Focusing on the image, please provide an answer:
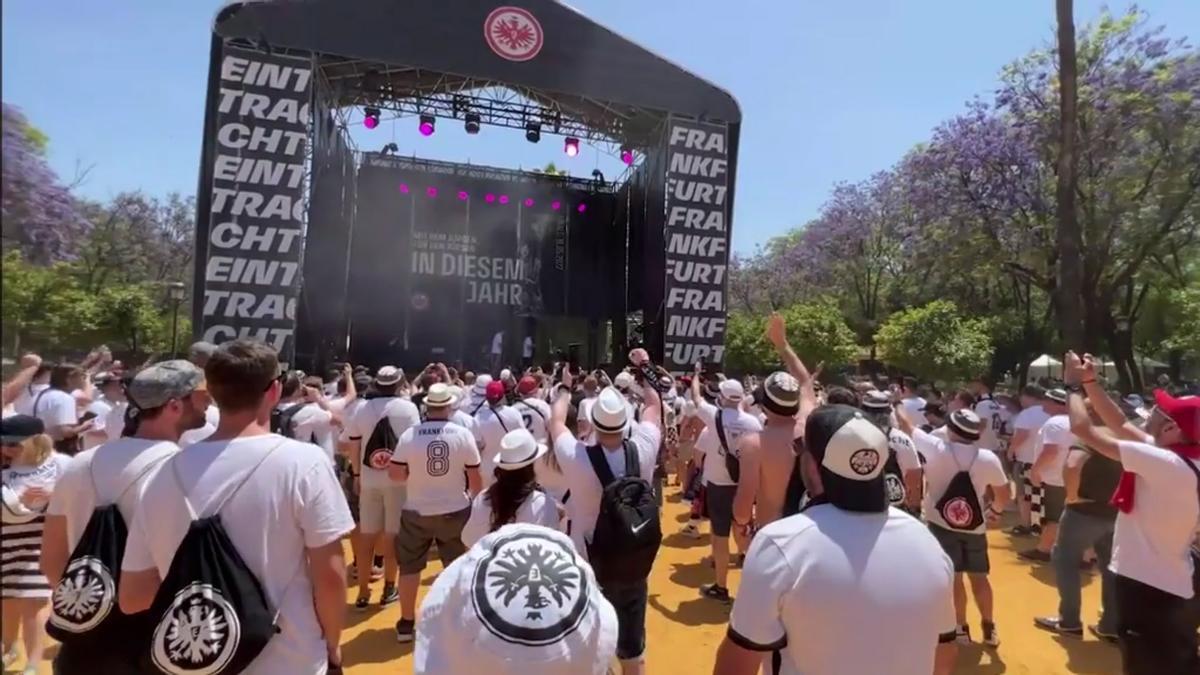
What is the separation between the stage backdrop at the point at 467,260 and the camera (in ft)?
63.5

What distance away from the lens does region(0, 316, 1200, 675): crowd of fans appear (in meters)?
1.79

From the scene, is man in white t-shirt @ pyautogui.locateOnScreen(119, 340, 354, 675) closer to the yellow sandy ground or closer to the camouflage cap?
the camouflage cap

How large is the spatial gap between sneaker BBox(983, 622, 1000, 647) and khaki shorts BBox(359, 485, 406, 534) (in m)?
4.23

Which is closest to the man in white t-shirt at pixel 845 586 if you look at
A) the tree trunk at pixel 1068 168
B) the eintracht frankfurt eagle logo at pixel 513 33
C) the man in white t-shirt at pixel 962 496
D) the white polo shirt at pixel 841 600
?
the white polo shirt at pixel 841 600

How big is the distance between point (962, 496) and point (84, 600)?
4690 millimetres

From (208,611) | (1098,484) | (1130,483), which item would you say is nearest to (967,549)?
(1098,484)

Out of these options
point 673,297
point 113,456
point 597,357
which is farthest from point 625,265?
point 113,456

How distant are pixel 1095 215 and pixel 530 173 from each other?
45.6ft

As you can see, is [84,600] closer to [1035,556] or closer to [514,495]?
[514,495]

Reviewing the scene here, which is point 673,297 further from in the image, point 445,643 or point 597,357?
point 445,643

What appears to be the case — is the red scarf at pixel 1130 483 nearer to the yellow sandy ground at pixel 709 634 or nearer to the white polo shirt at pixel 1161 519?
the white polo shirt at pixel 1161 519

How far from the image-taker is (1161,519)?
3.29 meters

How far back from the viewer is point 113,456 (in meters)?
2.45

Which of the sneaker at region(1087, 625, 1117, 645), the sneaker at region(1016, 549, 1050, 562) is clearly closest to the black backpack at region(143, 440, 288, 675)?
the sneaker at region(1087, 625, 1117, 645)
